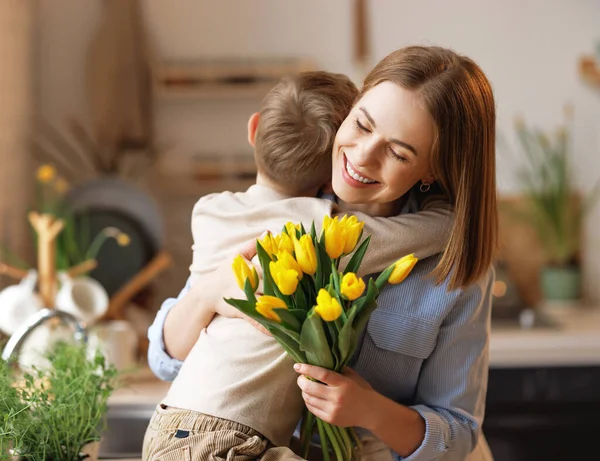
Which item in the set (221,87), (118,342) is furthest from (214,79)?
(118,342)

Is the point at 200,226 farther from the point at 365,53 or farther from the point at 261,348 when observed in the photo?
the point at 365,53

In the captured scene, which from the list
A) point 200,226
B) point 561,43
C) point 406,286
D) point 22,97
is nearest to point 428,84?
point 406,286

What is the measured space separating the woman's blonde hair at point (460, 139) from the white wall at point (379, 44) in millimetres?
2062

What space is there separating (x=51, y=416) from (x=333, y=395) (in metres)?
0.35

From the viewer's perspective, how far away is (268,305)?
0.85 m

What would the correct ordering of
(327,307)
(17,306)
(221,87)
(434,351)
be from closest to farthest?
(327,307) → (434,351) → (17,306) → (221,87)

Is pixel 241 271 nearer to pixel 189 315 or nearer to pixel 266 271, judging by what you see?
pixel 266 271

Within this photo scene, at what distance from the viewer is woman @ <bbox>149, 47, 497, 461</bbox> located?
980 mm

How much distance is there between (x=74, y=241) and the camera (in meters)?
2.53

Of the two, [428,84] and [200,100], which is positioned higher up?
[428,84]

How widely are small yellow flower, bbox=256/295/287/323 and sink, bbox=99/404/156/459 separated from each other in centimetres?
124

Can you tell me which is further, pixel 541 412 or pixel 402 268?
pixel 541 412

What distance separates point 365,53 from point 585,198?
98cm

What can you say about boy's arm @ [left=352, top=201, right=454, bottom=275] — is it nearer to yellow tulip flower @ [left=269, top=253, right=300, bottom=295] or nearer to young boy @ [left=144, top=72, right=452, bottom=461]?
young boy @ [left=144, top=72, right=452, bottom=461]
